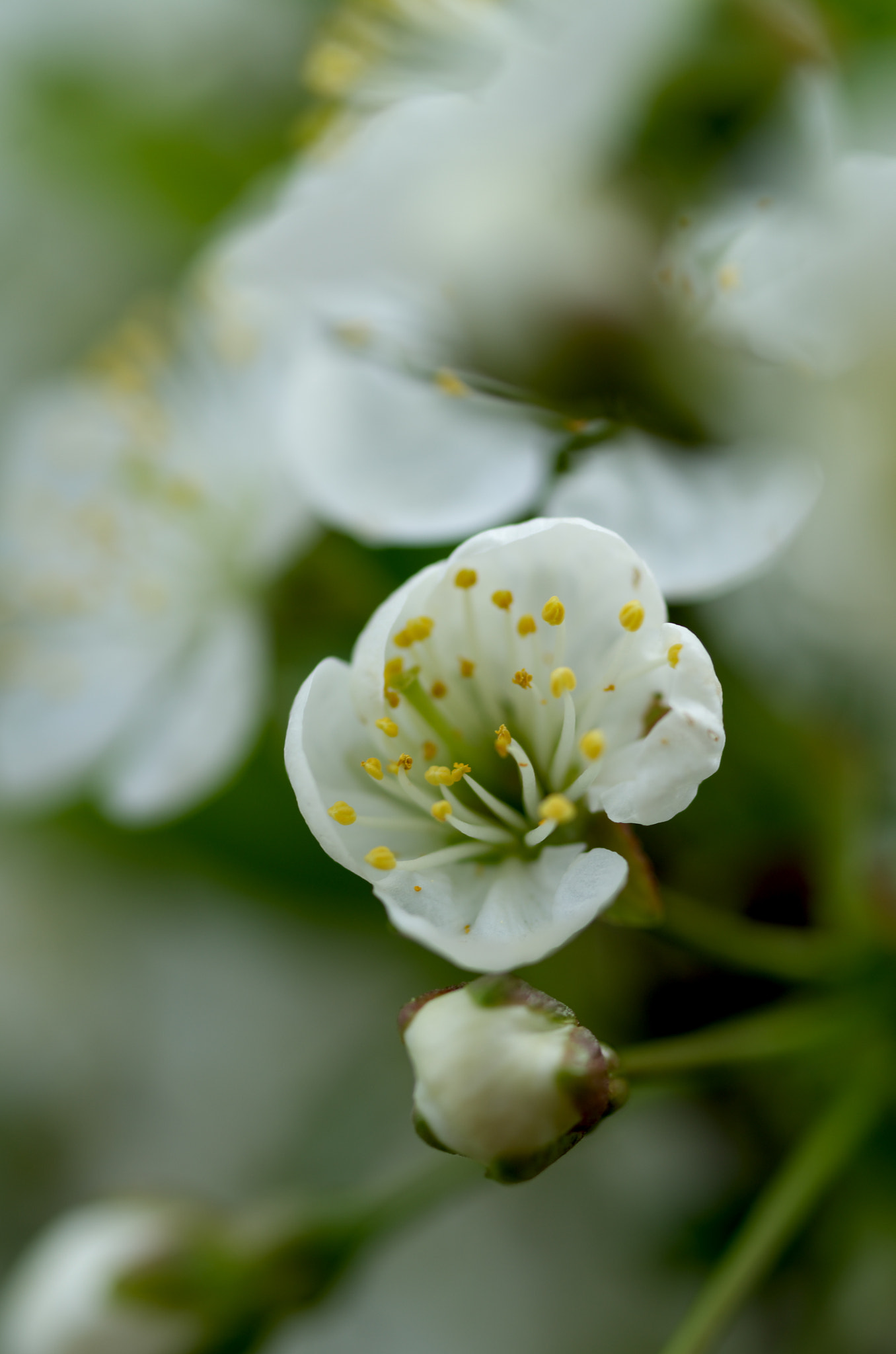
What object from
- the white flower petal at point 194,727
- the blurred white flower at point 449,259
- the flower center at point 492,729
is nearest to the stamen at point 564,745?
the flower center at point 492,729

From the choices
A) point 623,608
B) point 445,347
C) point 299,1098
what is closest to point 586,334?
point 445,347

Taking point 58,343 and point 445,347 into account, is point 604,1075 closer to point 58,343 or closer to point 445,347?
point 445,347

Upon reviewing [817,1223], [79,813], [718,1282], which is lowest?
[79,813]

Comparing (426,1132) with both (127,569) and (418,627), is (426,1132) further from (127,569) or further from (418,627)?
(127,569)

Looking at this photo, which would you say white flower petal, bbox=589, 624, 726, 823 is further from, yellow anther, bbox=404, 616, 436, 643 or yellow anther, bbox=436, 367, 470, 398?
yellow anther, bbox=436, 367, 470, 398

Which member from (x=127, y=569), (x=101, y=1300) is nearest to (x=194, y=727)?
(x=127, y=569)

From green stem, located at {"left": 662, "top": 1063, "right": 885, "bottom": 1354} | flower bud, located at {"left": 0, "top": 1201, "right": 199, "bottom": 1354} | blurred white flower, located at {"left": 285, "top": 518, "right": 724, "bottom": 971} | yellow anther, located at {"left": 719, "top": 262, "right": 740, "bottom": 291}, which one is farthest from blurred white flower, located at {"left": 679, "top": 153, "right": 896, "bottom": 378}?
flower bud, located at {"left": 0, "top": 1201, "right": 199, "bottom": 1354}
